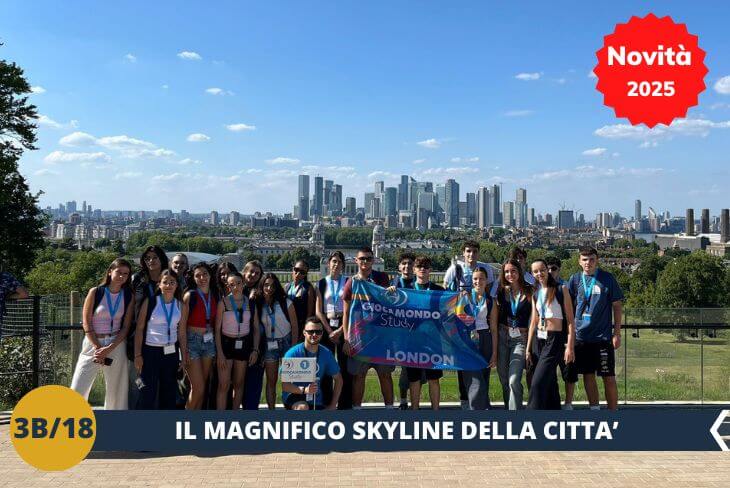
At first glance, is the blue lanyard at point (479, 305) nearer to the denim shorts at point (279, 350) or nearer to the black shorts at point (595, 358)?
the black shorts at point (595, 358)

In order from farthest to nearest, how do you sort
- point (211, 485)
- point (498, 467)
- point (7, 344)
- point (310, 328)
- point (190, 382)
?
point (7, 344) < point (190, 382) < point (310, 328) < point (498, 467) < point (211, 485)

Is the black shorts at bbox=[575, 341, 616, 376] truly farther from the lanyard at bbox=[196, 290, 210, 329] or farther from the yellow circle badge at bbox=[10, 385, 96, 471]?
the yellow circle badge at bbox=[10, 385, 96, 471]

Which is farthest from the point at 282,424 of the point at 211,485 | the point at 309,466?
the point at 211,485

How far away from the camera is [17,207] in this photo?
2625 cm

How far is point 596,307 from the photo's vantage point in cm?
733

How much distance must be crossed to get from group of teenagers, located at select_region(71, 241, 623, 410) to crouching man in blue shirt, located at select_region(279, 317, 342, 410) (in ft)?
0.04

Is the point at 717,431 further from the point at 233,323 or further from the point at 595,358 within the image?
the point at 233,323

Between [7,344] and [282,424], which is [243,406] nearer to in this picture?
[282,424]

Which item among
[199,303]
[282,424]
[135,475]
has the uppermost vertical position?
[199,303]

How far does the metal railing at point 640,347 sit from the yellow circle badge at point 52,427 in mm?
2083

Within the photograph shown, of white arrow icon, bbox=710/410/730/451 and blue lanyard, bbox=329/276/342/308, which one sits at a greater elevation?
blue lanyard, bbox=329/276/342/308

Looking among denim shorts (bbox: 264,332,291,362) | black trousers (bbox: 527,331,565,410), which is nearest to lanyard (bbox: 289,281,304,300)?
denim shorts (bbox: 264,332,291,362)

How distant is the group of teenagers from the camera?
6.91 meters

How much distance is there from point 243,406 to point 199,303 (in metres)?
1.39
